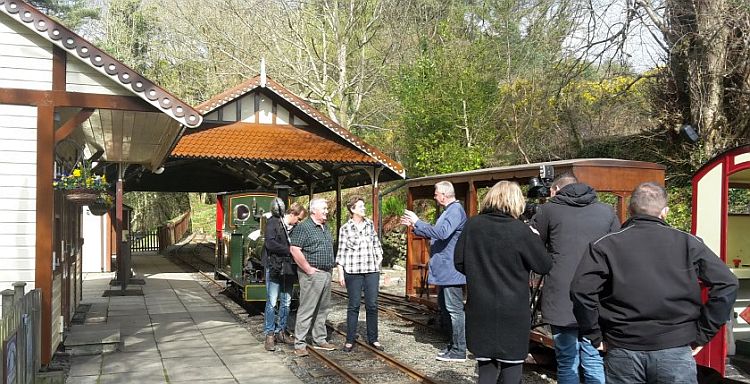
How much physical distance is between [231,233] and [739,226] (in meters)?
8.47

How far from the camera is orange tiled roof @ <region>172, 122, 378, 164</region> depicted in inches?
561

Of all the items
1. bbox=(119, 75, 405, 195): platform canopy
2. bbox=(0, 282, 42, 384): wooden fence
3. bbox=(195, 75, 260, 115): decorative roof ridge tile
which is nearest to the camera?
bbox=(0, 282, 42, 384): wooden fence

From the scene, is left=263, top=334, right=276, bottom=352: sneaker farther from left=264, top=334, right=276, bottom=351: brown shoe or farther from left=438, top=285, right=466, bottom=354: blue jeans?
left=438, top=285, right=466, bottom=354: blue jeans

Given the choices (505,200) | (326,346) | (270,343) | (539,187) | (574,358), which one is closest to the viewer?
(505,200)

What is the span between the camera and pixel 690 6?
45.3 ft

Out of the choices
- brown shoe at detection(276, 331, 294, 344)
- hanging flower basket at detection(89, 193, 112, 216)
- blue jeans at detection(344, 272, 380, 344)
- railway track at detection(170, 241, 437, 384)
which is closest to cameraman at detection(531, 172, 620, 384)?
railway track at detection(170, 241, 437, 384)

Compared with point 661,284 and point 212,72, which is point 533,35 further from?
point 661,284

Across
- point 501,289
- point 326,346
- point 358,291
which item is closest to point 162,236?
point 326,346

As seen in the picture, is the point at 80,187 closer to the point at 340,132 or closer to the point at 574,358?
the point at 574,358

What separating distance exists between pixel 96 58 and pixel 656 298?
5.74 m

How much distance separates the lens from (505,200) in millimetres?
4379

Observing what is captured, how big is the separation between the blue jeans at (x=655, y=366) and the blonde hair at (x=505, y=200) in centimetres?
121

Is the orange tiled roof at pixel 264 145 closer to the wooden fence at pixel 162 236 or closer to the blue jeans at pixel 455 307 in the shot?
the blue jeans at pixel 455 307

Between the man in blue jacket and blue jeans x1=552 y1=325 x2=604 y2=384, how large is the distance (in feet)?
7.24
